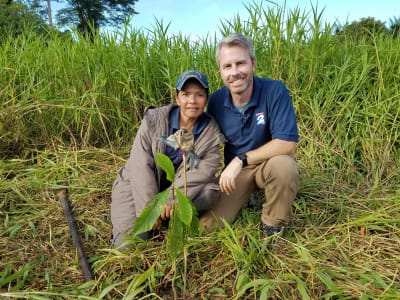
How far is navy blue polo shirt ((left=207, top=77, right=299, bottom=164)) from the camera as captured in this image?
1.95m

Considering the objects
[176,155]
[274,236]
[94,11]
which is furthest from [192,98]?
[94,11]

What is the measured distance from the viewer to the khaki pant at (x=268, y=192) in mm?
1904

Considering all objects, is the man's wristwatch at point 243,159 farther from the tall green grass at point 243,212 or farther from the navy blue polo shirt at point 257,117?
the tall green grass at point 243,212

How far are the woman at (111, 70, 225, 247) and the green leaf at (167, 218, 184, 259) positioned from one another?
1.24ft

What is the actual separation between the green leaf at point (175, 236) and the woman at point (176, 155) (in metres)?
0.38

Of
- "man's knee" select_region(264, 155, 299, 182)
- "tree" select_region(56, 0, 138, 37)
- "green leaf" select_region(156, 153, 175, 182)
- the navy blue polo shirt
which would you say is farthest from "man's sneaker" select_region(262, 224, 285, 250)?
"tree" select_region(56, 0, 138, 37)

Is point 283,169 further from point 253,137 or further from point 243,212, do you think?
point 243,212

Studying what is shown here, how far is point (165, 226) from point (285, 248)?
0.65 m

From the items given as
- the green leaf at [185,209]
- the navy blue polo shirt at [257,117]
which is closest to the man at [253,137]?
the navy blue polo shirt at [257,117]

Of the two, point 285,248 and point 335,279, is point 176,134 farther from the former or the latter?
point 335,279

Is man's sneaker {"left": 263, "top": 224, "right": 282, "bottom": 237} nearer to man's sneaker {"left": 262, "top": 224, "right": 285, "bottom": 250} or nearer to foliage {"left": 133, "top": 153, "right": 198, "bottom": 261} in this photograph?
man's sneaker {"left": 262, "top": 224, "right": 285, "bottom": 250}

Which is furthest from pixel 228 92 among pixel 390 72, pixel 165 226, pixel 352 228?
pixel 390 72

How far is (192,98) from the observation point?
194 cm

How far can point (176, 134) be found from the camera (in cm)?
198
